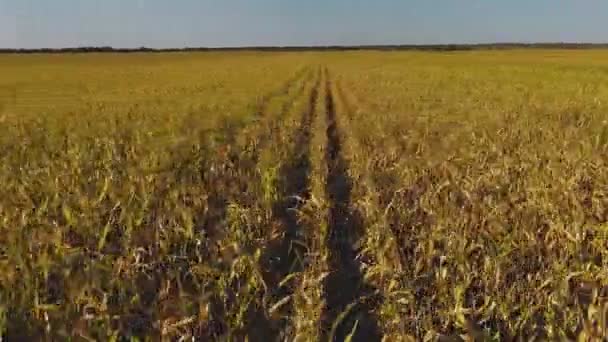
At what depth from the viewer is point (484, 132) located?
35.8 feet

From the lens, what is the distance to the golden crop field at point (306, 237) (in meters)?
3.88

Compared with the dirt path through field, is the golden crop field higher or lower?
higher

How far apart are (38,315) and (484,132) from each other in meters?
8.75

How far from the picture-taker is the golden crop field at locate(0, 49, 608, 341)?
388cm

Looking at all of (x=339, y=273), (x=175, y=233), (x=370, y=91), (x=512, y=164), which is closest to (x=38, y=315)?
(x=175, y=233)

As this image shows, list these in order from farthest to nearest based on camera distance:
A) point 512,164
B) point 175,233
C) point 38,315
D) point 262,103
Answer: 1. point 262,103
2. point 512,164
3. point 175,233
4. point 38,315

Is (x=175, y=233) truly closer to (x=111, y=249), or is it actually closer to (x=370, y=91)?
(x=111, y=249)

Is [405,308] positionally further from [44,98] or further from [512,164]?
[44,98]

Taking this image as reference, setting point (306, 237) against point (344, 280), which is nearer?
point (344, 280)

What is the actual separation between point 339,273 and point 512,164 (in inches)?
161

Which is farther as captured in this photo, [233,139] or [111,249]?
[233,139]

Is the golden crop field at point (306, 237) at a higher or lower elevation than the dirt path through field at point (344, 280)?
higher

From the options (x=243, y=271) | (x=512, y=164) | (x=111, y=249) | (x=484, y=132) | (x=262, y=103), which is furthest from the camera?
(x=262, y=103)

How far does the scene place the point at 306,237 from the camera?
18.2ft
